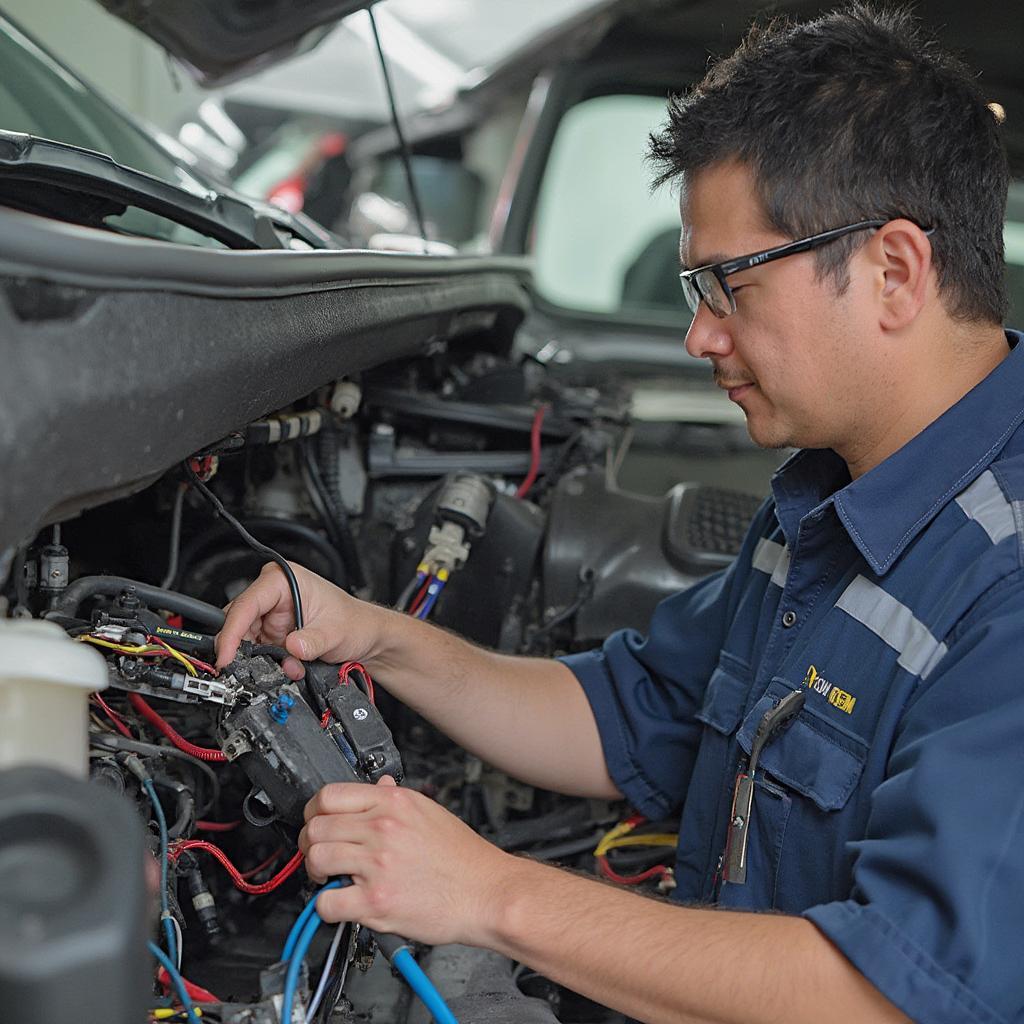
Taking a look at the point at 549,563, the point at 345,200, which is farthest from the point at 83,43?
the point at 549,563

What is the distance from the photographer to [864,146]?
1242 millimetres

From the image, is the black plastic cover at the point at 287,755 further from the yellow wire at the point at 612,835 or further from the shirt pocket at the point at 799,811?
the yellow wire at the point at 612,835

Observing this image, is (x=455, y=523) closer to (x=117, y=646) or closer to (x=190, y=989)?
(x=117, y=646)

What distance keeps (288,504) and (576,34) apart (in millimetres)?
2135

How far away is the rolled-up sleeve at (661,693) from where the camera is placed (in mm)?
1615

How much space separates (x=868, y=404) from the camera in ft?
4.17

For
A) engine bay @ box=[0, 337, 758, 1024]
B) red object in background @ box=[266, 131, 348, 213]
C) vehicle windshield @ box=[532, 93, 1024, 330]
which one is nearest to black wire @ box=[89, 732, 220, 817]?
engine bay @ box=[0, 337, 758, 1024]

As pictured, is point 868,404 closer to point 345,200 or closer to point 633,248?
point 633,248

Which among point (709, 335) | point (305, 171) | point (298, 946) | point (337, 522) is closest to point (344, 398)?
point (337, 522)

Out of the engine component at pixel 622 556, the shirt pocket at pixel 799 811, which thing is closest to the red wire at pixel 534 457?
the engine component at pixel 622 556

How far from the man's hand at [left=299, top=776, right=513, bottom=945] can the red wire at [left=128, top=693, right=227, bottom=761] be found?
0.55 feet

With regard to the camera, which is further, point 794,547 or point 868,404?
point 794,547

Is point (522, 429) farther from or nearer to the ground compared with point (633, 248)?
nearer to the ground

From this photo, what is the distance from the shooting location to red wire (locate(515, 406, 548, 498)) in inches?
81.5
